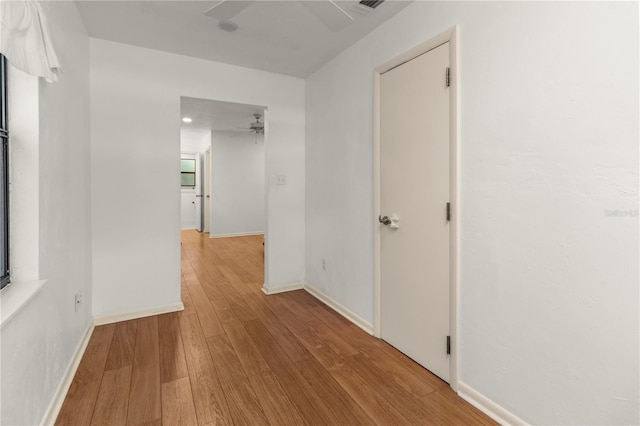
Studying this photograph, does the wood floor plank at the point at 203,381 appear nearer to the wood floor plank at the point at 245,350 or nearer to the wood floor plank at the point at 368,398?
the wood floor plank at the point at 245,350

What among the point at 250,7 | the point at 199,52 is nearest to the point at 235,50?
the point at 199,52

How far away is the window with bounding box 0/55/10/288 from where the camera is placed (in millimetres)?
1326

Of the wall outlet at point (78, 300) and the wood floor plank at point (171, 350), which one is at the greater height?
the wall outlet at point (78, 300)

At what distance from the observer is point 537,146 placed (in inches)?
55.6

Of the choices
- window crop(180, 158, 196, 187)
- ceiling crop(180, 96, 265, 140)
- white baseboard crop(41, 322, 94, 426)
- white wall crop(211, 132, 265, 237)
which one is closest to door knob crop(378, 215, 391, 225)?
white baseboard crop(41, 322, 94, 426)

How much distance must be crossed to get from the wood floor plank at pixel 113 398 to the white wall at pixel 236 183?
215 inches

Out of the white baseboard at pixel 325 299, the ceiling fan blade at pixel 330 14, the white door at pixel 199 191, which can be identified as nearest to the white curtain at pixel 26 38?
the ceiling fan blade at pixel 330 14

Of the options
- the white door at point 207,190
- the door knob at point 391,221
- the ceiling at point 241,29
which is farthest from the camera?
the white door at point 207,190

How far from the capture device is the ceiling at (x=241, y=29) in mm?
2119

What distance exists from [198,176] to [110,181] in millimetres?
6439

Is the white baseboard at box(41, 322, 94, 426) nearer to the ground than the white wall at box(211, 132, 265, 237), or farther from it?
nearer to the ground

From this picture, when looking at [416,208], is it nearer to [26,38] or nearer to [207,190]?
[26,38]

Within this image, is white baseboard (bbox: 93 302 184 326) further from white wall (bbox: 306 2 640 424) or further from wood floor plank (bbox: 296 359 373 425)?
white wall (bbox: 306 2 640 424)

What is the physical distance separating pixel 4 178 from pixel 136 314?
180cm
